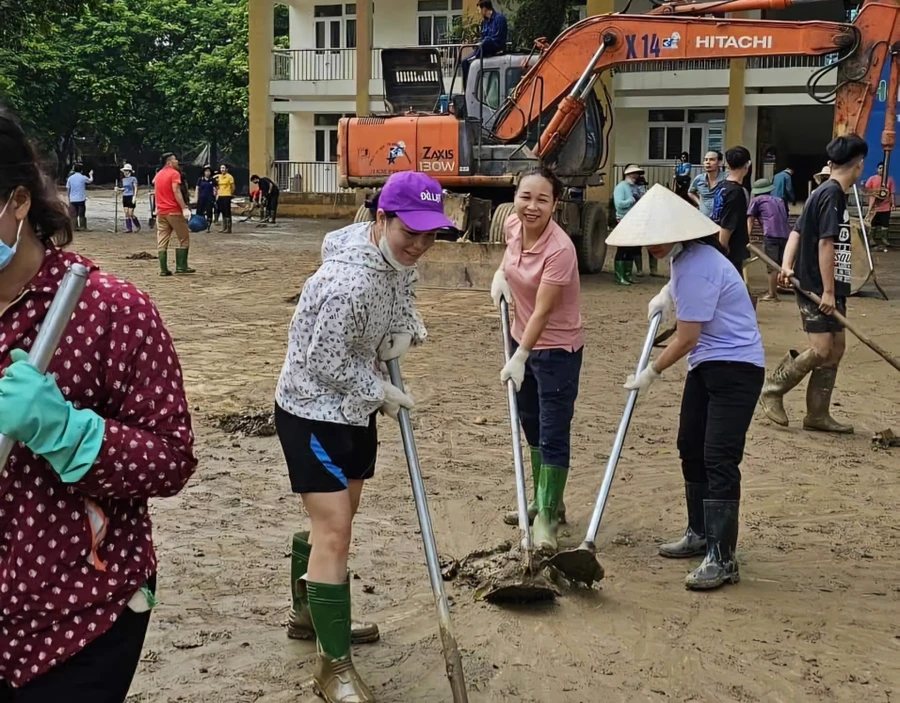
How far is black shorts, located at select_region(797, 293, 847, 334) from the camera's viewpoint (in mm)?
6957

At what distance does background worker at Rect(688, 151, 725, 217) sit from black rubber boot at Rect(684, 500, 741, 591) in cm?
703

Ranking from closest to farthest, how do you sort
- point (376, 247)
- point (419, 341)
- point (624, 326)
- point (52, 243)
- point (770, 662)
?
point (52, 243) < point (376, 247) < point (419, 341) < point (770, 662) < point (624, 326)

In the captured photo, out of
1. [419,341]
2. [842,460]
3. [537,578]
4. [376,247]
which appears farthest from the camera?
[842,460]

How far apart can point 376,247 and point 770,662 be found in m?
2.11

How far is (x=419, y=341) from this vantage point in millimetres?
3758

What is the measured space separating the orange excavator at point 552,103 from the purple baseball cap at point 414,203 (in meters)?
10.5

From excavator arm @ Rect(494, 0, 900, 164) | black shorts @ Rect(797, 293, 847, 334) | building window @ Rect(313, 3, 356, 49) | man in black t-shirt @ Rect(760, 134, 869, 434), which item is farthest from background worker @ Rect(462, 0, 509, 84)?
building window @ Rect(313, 3, 356, 49)

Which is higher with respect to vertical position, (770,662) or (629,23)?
(629,23)

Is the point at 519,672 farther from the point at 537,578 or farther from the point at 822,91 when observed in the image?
the point at 822,91

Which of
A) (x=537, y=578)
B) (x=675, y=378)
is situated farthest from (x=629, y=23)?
(x=537, y=578)

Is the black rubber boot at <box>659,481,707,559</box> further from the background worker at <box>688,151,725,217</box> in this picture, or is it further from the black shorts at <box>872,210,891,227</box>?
the black shorts at <box>872,210,891,227</box>

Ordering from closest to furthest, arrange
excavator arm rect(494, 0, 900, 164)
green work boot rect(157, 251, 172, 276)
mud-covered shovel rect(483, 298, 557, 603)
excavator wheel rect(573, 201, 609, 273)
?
mud-covered shovel rect(483, 298, 557, 603) → excavator arm rect(494, 0, 900, 164) → green work boot rect(157, 251, 172, 276) → excavator wheel rect(573, 201, 609, 273)

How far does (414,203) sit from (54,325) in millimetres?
1690

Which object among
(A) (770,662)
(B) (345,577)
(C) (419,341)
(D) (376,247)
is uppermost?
(D) (376,247)
